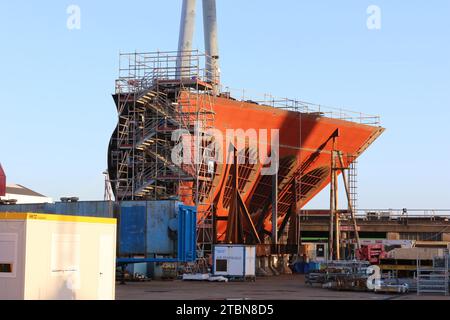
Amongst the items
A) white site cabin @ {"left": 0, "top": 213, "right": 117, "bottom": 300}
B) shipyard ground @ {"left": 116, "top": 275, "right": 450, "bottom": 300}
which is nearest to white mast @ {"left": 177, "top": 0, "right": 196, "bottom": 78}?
shipyard ground @ {"left": 116, "top": 275, "right": 450, "bottom": 300}

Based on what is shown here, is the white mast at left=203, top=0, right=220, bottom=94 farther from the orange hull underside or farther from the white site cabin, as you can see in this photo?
the white site cabin

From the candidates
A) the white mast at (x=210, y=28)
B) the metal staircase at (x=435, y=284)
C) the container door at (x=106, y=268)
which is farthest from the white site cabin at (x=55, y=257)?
the white mast at (x=210, y=28)

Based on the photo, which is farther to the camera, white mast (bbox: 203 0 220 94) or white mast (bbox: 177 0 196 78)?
white mast (bbox: 203 0 220 94)

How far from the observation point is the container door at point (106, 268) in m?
23.7

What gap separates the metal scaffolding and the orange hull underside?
1719 mm

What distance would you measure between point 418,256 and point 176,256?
55.8ft

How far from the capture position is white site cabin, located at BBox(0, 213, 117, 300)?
20766 mm

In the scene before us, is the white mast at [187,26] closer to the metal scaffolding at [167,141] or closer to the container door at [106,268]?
the metal scaffolding at [167,141]

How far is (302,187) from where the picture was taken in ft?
276

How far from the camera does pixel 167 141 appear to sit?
202 ft

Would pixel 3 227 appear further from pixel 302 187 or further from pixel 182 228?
pixel 302 187

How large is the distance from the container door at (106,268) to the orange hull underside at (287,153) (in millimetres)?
36105

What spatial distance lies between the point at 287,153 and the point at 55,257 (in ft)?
178
